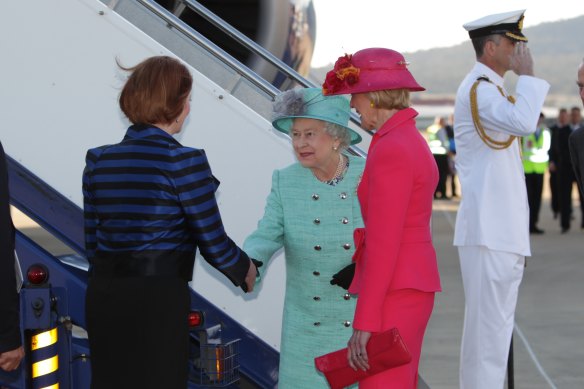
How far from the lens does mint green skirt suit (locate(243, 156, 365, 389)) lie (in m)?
3.72

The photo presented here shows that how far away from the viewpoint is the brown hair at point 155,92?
3264 mm

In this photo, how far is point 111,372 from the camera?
10.7 ft

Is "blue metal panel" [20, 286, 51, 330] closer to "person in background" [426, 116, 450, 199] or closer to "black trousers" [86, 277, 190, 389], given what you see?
"black trousers" [86, 277, 190, 389]

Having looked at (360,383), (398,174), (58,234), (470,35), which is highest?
(470,35)

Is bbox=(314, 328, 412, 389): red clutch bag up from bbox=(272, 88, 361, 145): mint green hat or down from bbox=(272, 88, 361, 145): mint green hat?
down

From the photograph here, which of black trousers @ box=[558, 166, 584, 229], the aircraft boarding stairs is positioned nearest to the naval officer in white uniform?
the aircraft boarding stairs

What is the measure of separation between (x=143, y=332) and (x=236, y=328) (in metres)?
0.98

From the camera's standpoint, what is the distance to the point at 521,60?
4.61m

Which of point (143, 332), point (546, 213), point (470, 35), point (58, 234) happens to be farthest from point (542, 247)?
point (143, 332)

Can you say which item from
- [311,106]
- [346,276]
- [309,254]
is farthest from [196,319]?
[311,106]

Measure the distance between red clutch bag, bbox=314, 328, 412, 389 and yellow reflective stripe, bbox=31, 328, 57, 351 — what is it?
41.8 inches

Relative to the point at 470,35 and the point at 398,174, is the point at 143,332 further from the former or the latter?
the point at 470,35

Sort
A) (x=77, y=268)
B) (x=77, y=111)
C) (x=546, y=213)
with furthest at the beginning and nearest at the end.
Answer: (x=546, y=213) < (x=77, y=268) < (x=77, y=111)

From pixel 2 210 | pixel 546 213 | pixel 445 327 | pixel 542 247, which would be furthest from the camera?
pixel 546 213
